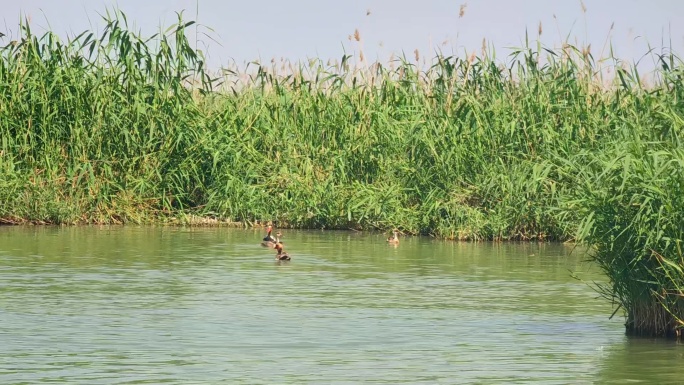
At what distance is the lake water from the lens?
9.61 meters

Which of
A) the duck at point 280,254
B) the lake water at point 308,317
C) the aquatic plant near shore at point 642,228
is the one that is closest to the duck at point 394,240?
the lake water at point 308,317

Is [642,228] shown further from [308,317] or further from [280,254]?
[280,254]

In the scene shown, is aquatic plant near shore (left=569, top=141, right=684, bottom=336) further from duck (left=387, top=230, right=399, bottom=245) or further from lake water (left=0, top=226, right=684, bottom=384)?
duck (left=387, top=230, right=399, bottom=245)

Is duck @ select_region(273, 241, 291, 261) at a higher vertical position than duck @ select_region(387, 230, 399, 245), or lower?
lower

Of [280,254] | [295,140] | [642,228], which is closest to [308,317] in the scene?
[642,228]

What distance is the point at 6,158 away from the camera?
850 inches

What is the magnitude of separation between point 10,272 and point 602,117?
871 centimetres

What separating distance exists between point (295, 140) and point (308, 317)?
409 inches

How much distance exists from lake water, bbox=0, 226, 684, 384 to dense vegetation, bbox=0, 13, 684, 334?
5.33 feet

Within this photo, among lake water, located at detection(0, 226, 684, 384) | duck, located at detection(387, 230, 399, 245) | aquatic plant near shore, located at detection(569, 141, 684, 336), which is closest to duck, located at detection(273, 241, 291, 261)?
lake water, located at detection(0, 226, 684, 384)

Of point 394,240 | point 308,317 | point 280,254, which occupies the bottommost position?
point 308,317

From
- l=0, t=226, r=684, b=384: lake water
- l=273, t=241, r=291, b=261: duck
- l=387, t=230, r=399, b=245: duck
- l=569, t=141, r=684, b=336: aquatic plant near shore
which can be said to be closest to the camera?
l=0, t=226, r=684, b=384: lake water

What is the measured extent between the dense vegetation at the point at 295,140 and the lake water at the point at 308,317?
1.62m

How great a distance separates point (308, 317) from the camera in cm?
1214
